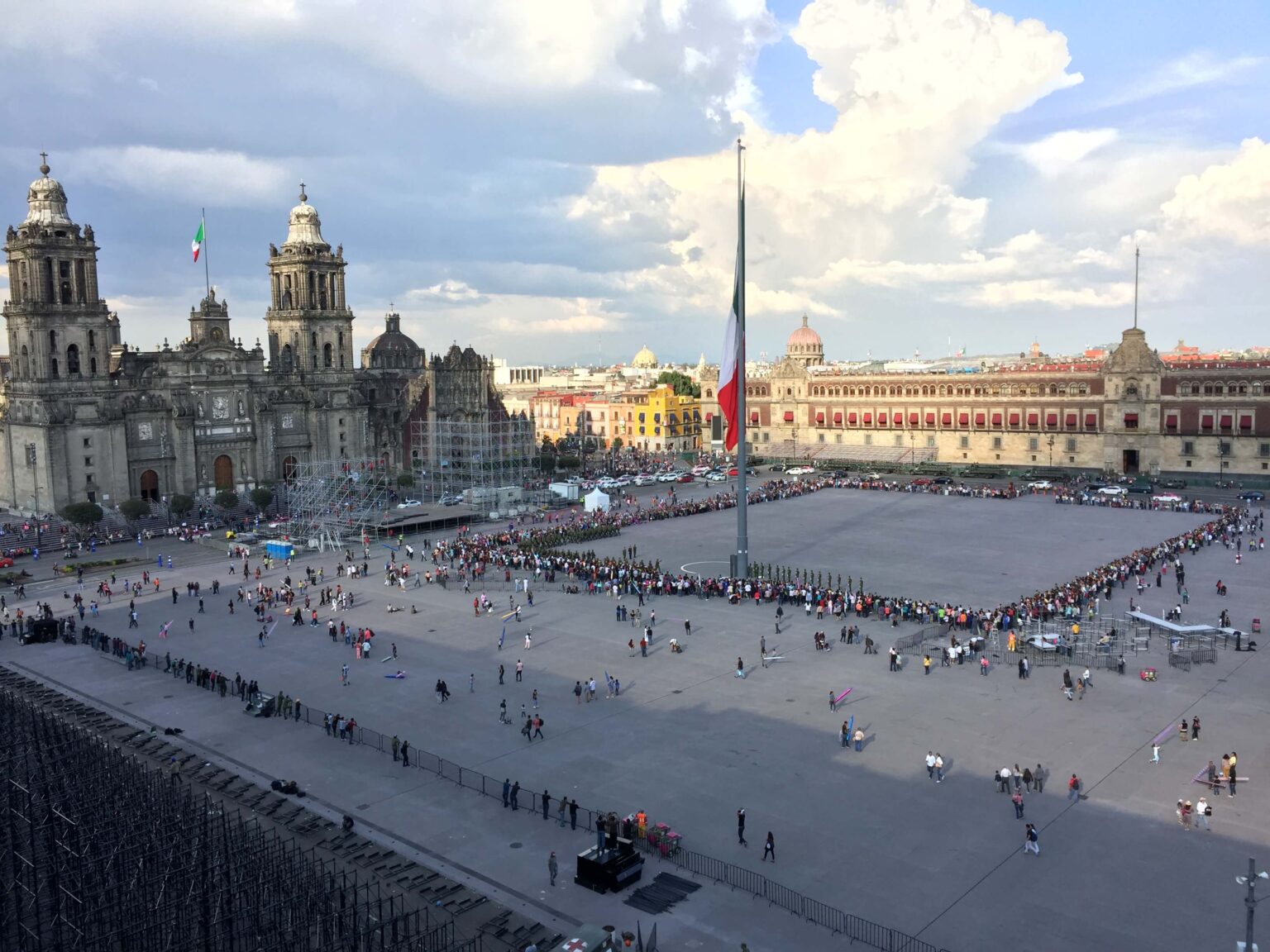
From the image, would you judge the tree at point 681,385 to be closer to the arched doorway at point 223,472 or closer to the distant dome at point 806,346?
the distant dome at point 806,346

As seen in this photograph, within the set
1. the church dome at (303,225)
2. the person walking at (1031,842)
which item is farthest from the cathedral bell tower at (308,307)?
the person walking at (1031,842)

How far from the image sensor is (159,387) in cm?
7631

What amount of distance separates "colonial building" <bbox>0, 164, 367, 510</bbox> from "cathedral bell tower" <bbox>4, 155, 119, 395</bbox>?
0.09 m

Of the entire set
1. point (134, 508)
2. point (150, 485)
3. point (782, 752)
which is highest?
point (150, 485)

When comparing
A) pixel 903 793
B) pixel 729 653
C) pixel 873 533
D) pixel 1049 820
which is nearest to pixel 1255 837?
pixel 1049 820

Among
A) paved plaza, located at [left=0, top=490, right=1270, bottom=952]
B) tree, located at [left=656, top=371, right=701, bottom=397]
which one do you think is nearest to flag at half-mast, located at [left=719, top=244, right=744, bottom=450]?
paved plaza, located at [left=0, top=490, right=1270, bottom=952]

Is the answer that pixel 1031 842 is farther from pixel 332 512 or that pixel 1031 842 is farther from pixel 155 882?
pixel 332 512

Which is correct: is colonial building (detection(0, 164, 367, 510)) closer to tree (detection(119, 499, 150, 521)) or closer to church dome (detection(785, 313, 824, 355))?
tree (detection(119, 499, 150, 521))

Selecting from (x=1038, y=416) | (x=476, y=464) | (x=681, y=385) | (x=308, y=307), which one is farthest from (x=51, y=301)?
(x=681, y=385)

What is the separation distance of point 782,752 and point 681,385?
12749cm

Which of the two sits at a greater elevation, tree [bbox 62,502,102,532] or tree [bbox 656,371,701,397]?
tree [bbox 656,371,701,397]

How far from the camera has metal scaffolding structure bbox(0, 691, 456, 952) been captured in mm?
17438

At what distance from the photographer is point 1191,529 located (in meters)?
63.7

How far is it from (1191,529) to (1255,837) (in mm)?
46280
